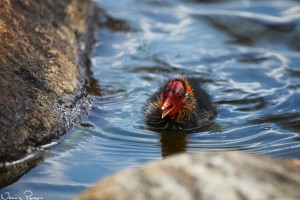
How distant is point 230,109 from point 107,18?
4.31m

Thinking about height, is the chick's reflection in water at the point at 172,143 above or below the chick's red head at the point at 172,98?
below

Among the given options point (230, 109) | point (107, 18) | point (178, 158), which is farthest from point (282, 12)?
point (178, 158)

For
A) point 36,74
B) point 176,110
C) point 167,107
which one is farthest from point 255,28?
point 36,74

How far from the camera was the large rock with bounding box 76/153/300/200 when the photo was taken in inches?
128

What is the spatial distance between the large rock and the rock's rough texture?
2.19m

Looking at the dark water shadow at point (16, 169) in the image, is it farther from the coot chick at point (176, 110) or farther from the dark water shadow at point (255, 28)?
the dark water shadow at point (255, 28)

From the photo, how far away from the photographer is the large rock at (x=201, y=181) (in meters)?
3.26

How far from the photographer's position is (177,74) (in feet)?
29.2

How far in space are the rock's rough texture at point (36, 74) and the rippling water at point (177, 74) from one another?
0.69 feet
